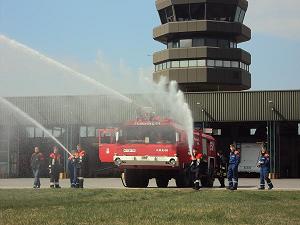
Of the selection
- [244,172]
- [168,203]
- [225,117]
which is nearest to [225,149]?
[244,172]

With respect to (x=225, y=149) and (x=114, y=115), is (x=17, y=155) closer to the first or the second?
(x=114, y=115)

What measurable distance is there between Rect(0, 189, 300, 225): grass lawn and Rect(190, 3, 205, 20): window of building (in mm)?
67073

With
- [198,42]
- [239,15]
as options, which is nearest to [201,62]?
[198,42]

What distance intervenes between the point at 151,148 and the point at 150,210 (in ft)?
42.6

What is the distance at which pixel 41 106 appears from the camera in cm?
5403

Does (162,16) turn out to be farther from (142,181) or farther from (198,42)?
(142,181)

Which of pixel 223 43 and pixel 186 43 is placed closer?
pixel 186 43

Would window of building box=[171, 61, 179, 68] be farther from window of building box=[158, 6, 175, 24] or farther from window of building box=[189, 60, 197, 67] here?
window of building box=[158, 6, 175, 24]

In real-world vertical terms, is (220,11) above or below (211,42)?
above

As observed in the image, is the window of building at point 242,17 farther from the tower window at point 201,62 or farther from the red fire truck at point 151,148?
the red fire truck at point 151,148

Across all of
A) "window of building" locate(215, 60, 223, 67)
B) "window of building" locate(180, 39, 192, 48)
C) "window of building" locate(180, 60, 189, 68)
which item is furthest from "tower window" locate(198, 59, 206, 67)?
"window of building" locate(180, 39, 192, 48)

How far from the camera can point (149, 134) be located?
30.1 m

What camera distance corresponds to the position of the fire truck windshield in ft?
97.5

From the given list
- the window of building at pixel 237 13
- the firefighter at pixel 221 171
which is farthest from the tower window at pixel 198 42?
the firefighter at pixel 221 171
